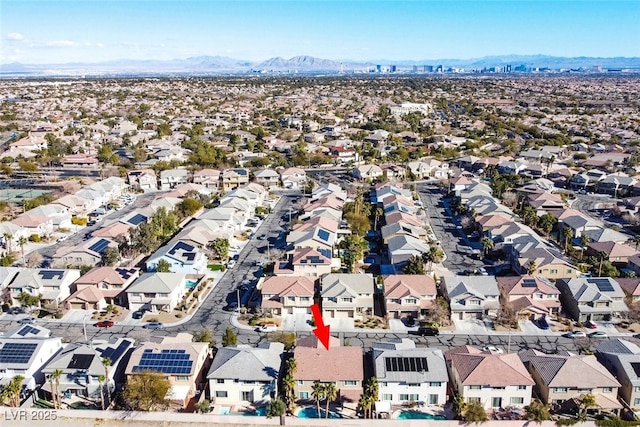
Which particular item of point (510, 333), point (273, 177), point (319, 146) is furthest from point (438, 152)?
point (510, 333)

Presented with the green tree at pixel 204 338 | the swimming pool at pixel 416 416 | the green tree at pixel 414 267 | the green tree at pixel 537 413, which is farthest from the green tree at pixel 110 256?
the green tree at pixel 537 413

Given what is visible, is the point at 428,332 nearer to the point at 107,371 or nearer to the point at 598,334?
the point at 598,334

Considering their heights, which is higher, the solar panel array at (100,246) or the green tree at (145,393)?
the solar panel array at (100,246)

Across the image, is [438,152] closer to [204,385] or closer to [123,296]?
[123,296]

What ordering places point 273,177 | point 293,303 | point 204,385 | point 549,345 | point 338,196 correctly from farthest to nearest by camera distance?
point 273,177 < point 338,196 < point 293,303 < point 549,345 < point 204,385

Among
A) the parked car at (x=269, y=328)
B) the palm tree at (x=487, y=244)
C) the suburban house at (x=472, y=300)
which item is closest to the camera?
the parked car at (x=269, y=328)

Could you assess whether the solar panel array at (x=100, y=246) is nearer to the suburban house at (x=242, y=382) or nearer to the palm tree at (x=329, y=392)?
the suburban house at (x=242, y=382)
